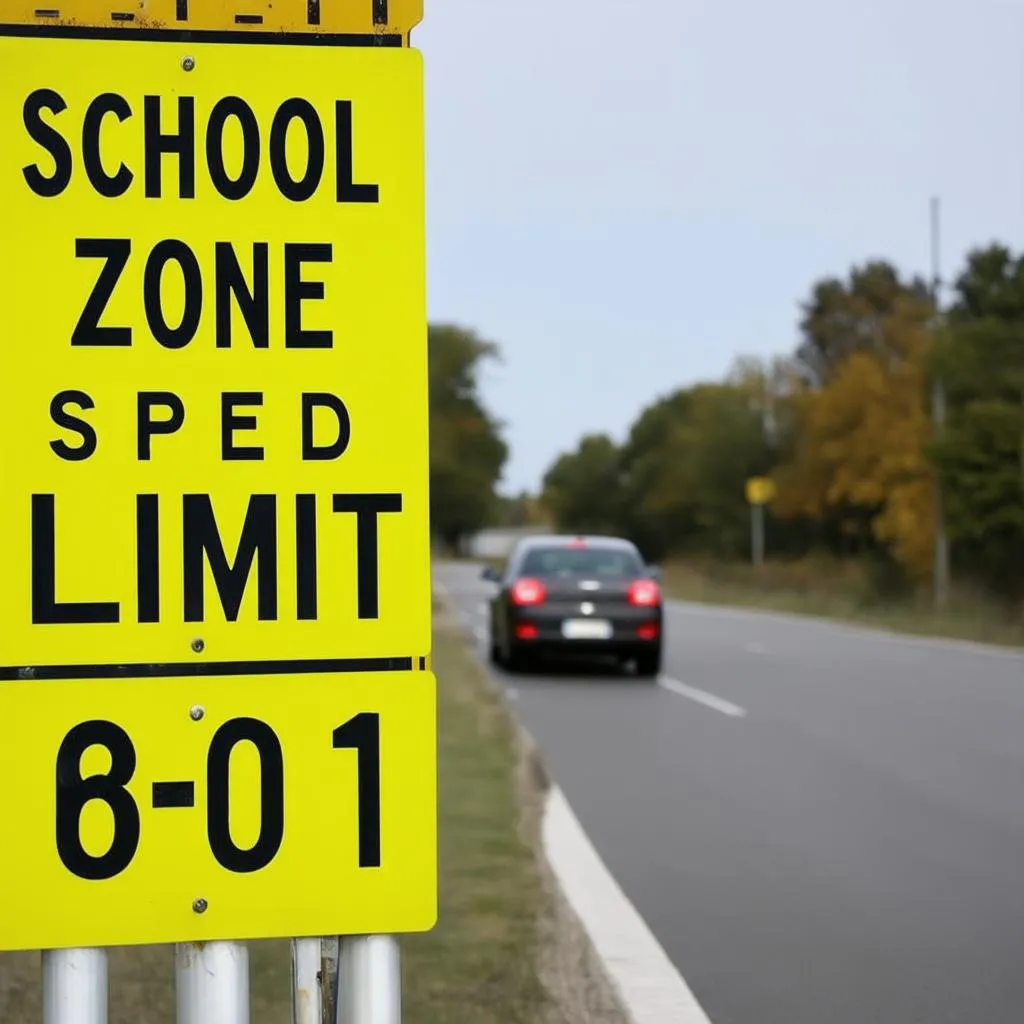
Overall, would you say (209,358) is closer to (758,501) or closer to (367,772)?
(367,772)

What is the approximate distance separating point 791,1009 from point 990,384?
38.8 meters

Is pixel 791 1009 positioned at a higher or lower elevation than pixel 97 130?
lower

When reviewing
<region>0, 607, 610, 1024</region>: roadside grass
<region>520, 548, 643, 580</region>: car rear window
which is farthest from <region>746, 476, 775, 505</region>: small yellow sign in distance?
<region>0, 607, 610, 1024</region>: roadside grass

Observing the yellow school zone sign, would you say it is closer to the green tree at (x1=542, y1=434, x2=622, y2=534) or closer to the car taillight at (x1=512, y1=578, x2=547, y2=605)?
the car taillight at (x1=512, y1=578, x2=547, y2=605)

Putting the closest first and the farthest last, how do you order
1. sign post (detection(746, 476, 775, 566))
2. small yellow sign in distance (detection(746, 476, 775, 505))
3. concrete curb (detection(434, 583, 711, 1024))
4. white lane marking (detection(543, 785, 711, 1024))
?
concrete curb (detection(434, 583, 711, 1024)) → white lane marking (detection(543, 785, 711, 1024)) → sign post (detection(746, 476, 775, 566)) → small yellow sign in distance (detection(746, 476, 775, 505))

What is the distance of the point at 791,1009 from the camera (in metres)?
5.54

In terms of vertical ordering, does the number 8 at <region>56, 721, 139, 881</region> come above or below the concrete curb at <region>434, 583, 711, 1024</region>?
above

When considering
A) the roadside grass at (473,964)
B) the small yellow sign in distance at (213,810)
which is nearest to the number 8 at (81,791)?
the small yellow sign in distance at (213,810)

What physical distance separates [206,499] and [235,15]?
632 millimetres

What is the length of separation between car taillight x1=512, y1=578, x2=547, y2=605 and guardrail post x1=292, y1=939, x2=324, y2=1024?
17.0 meters

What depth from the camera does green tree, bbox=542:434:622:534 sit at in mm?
144250

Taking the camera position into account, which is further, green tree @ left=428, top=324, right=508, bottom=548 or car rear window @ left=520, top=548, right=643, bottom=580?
green tree @ left=428, top=324, right=508, bottom=548

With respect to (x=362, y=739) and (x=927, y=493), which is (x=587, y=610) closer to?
(x=362, y=739)

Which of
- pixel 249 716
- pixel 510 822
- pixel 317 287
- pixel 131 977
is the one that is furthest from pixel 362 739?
pixel 510 822
